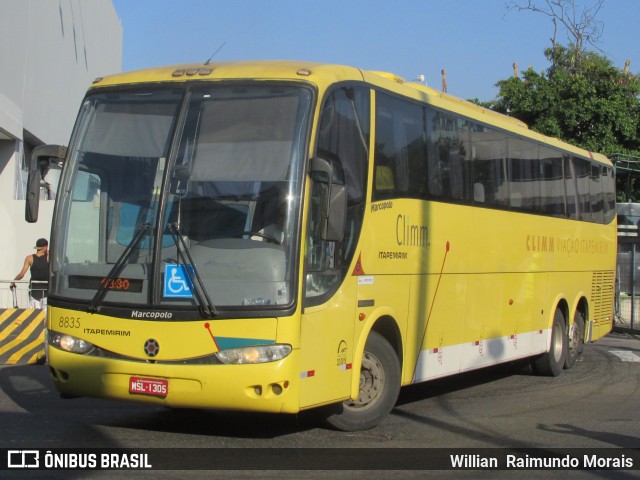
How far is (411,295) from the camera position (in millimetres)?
9828

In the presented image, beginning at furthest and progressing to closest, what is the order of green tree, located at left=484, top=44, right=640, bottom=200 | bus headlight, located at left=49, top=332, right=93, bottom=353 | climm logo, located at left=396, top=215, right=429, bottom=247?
green tree, located at left=484, top=44, right=640, bottom=200 → climm logo, located at left=396, top=215, right=429, bottom=247 → bus headlight, located at left=49, top=332, right=93, bottom=353

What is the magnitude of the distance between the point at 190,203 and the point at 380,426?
10.6ft

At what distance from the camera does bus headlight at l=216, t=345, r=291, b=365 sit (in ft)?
25.0

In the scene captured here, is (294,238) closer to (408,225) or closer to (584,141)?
(408,225)

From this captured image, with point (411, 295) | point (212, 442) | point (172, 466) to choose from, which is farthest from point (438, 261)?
point (172, 466)

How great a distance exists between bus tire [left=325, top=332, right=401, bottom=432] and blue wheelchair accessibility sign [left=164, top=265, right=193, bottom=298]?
2.09 m

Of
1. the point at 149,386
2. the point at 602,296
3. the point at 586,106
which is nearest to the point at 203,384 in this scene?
the point at 149,386

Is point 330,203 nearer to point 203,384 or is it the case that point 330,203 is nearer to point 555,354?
point 203,384

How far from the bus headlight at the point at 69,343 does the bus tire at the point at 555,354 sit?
8.39 metres

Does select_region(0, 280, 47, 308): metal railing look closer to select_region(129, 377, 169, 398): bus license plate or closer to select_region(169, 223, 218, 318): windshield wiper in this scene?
select_region(129, 377, 169, 398): bus license plate

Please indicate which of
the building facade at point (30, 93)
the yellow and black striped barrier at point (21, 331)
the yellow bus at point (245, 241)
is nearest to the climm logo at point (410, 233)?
the yellow bus at point (245, 241)

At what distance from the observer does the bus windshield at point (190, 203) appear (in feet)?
25.4

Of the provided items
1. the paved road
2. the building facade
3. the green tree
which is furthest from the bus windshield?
the green tree

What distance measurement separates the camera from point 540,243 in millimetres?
13562
